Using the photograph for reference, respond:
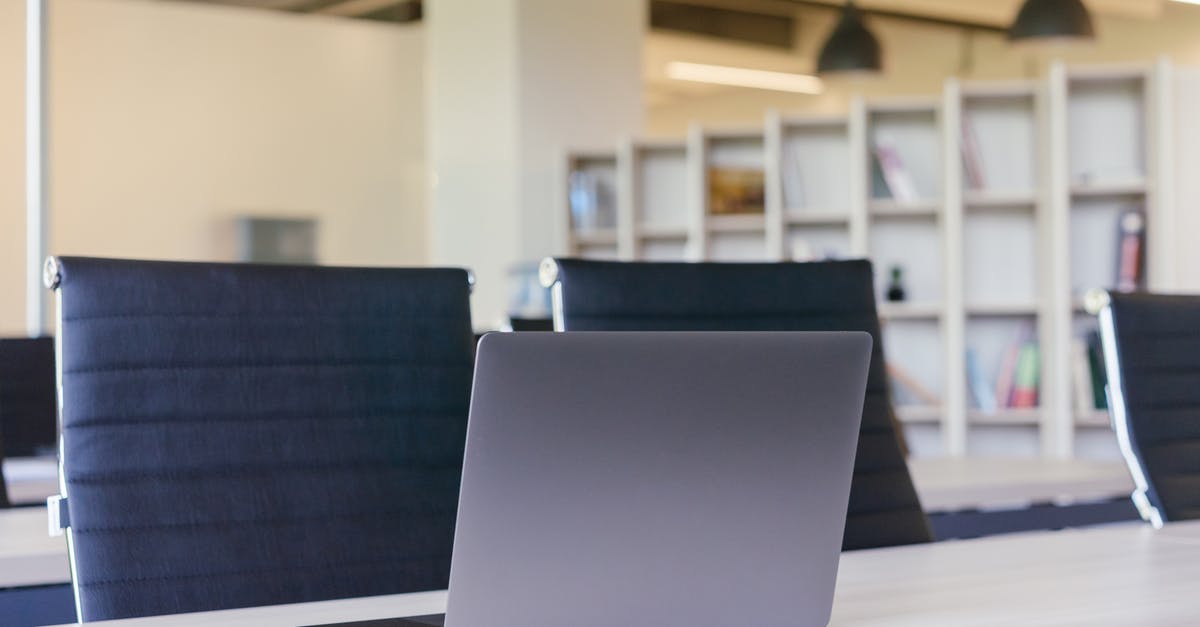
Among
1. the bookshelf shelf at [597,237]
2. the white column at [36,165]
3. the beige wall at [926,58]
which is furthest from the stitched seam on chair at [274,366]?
the beige wall at [926,58]

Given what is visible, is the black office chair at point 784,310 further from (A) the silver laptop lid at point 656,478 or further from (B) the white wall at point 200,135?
(B) the white wall at point 200,135

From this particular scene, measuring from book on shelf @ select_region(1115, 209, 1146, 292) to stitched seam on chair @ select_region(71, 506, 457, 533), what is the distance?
13.3 feet

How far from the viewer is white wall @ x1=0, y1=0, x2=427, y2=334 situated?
5.58 m

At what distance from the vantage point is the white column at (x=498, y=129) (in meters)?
7.06

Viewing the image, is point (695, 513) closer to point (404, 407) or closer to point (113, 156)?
point (404, 407)

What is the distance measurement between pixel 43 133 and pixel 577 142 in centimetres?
268

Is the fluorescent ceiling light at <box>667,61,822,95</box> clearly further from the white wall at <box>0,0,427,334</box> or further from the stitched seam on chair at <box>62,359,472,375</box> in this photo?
the stitched seam on chair at <box>62,359,472,375</box>

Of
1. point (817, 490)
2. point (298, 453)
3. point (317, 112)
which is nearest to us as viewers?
point (817, 490)

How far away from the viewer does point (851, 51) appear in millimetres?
7402

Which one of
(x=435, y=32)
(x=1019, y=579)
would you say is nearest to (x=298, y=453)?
(x=1019, y=579)

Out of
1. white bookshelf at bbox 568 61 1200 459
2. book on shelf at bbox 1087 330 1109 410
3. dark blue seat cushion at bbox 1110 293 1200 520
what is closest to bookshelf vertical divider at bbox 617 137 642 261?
white bookshelf at bbox 568 61 1200 459

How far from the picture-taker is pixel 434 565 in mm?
1703

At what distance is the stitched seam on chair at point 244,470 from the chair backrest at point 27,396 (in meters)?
1.71

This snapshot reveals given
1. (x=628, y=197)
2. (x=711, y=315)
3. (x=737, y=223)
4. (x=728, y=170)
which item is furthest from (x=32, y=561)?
(x=628, y=197)
